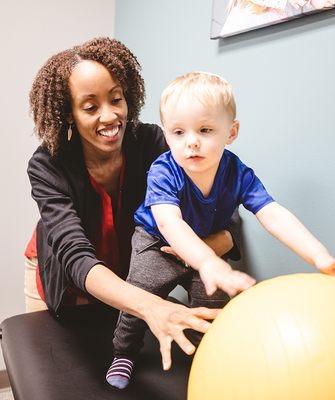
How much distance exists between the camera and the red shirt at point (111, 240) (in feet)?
4.00

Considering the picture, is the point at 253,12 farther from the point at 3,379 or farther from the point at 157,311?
the point at 3,379

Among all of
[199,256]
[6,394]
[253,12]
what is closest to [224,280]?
[199,256]

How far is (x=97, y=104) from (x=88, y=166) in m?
0.21

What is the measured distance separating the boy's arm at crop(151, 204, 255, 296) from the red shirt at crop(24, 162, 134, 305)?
356 millimetres

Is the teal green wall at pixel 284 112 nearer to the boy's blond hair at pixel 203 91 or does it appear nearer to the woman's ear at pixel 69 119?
the boy's blond hair at pixel 203 91

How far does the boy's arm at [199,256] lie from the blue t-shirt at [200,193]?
39 mm

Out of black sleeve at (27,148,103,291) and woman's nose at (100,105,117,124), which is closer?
black sleeve at (27,148,103,291)

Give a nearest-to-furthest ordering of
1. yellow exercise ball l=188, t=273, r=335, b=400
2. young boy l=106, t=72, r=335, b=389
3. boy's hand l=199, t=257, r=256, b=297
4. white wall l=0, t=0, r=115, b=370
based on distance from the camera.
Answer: yellow exercise ball l=188, t=273, r=335, b=400 < boy's hand l=199, t=257, r=256, b=297 < young boy l=106, t=72, r=335, b=389 < white wall l=0, t=0, r=115, b=370

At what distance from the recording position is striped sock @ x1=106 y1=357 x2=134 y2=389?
0.93 m

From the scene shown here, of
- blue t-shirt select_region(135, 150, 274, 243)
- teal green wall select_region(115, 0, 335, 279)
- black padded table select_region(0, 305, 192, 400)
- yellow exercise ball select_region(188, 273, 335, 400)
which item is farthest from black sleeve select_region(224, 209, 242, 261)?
yellow exercise ball select_region(188, 273, 335, 400)

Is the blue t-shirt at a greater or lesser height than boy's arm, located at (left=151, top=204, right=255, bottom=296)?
greater

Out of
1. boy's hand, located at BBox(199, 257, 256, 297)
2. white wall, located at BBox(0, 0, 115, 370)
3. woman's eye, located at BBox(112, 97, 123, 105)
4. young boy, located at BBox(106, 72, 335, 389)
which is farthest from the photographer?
white wall, located at BBox(0, 0, 115, 370)

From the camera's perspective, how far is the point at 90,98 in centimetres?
108

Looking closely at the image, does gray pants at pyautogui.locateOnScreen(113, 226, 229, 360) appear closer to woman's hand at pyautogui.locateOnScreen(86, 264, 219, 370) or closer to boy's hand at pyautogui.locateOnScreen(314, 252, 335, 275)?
woman's hand at pyautogui.locateOnScreen(86, 264, 219, 370)
